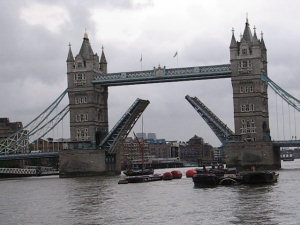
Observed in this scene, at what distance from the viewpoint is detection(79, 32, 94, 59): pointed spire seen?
104 m

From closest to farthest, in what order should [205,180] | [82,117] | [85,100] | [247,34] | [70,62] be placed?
1. [205,180]
2. [247,34]
3. [85,100]
4. [82,117]
5. [70,62]

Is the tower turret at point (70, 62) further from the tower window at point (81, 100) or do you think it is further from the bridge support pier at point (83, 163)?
the bridge support pier at point (83, 163)

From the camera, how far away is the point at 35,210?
44.3 meters

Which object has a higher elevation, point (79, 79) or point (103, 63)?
point (103, 63)

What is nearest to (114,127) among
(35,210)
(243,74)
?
(243,74)

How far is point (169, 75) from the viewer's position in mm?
96188

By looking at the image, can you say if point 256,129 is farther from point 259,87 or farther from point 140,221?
point 140,221

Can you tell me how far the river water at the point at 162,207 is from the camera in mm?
36031

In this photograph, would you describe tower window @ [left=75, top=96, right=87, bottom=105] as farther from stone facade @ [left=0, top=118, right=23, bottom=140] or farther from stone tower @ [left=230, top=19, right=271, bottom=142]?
stone facade @ [left=0, top=118, right=23, bottom=140]

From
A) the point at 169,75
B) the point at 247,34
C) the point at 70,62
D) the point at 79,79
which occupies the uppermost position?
the point at 247,34

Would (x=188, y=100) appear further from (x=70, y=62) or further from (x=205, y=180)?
(x=205, y=180)

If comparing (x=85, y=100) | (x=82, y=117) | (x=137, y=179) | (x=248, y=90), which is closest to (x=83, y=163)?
(x=82, y=117)

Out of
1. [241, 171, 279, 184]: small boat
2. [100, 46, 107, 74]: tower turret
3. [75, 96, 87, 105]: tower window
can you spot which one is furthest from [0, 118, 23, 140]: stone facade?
[241, 171, 279, 184]: small boat

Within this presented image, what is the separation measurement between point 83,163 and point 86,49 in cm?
1999
